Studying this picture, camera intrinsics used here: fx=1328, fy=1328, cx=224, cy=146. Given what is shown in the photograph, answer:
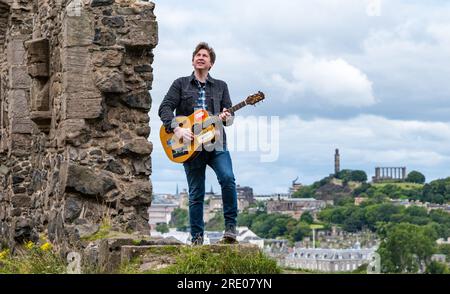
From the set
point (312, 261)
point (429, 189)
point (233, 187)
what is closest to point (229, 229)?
point (233, 187)

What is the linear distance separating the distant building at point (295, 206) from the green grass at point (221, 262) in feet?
499

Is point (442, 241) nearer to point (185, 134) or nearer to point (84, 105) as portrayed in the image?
point (84, 105)

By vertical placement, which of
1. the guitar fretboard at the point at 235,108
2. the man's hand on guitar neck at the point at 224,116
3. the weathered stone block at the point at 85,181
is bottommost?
the weathered stone block at the point at 85,181

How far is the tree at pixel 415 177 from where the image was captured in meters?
181

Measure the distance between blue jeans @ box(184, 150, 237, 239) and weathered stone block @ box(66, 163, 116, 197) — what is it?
4.92 feet

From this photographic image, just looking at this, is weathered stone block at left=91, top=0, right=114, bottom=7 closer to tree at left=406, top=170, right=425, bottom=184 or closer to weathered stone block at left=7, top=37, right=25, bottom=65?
weathered stone block at left=7, top=37, right=25, bottom=65

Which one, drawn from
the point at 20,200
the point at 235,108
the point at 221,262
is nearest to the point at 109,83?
the point at 235,108

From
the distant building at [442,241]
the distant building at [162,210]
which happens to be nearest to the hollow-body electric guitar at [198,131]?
the distant building at [442,241]

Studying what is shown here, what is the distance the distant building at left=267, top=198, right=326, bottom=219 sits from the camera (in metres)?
166

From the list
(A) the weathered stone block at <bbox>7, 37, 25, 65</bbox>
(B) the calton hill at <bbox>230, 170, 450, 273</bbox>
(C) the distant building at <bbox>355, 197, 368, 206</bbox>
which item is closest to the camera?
(A) the weathered stone block at <bbox>7, 37, 25, 65</bbox>

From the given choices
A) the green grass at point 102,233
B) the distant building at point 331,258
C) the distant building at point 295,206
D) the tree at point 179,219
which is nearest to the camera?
the green grass at point 102,233

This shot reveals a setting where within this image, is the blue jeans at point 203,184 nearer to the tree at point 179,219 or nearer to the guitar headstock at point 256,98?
the guitar headstock at point 256,98

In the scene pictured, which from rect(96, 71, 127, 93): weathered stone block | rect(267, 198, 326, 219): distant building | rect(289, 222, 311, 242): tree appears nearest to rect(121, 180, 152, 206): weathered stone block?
rect(96, 71, 127, 93): weathered stone block

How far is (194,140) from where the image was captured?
10.9 m
